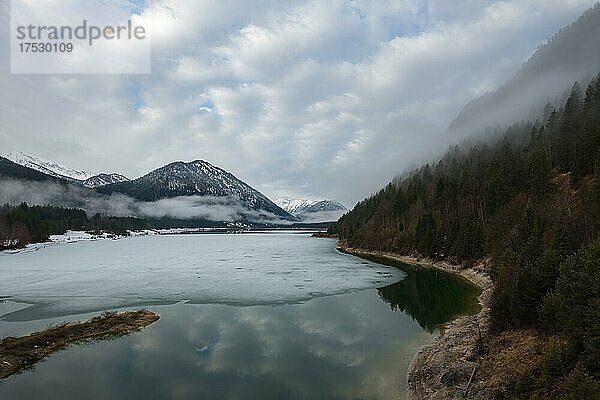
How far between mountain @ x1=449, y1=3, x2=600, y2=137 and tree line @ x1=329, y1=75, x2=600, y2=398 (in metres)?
32.2

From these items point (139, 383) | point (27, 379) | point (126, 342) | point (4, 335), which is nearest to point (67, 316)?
point (4, 335)

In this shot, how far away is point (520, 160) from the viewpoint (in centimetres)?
7325

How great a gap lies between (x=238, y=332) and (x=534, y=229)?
84.7 ft

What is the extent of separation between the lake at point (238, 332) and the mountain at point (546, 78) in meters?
121

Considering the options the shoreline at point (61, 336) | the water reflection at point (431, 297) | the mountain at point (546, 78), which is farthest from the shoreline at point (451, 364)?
the mountain at point (546, 78)

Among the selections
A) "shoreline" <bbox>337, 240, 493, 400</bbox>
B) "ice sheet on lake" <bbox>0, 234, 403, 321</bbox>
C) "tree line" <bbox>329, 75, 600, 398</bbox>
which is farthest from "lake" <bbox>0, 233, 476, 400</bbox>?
"tree line" <bbox>329, 75, 600, 398</bbox>

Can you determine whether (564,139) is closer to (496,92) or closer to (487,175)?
(487,175)

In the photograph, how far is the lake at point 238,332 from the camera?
17266mm

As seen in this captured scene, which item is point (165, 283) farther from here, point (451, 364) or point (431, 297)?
point (451, 364)

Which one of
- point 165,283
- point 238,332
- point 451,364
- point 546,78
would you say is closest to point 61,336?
point 238,332

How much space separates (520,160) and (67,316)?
242ft

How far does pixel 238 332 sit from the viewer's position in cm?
2530

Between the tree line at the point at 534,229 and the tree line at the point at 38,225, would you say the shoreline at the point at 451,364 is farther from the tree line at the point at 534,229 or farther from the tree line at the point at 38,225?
the tree line at the point at 38,225

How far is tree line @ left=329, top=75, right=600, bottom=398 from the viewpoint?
45.2ft
